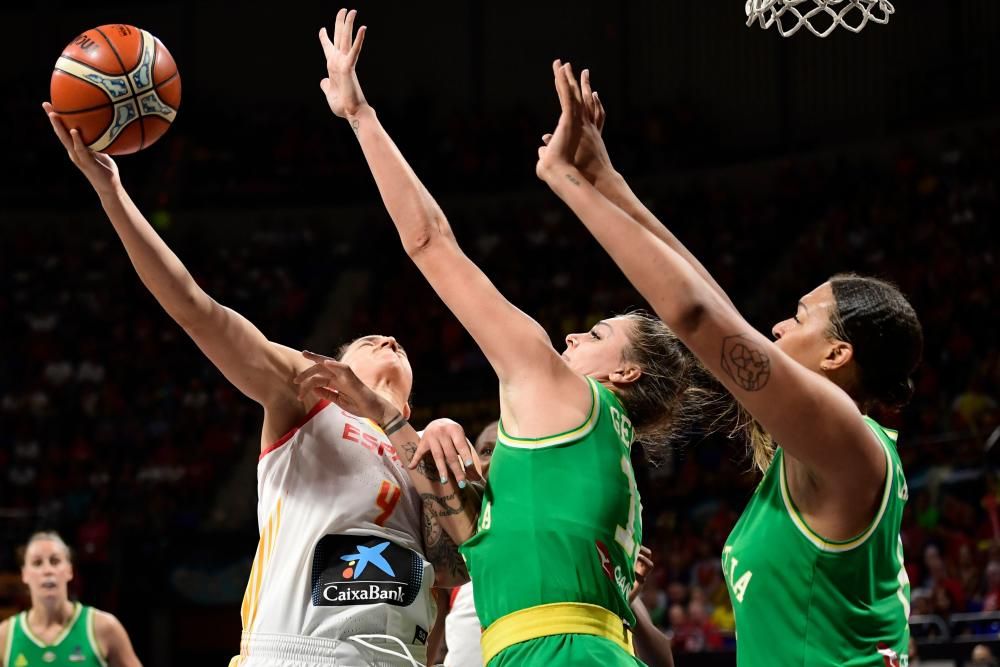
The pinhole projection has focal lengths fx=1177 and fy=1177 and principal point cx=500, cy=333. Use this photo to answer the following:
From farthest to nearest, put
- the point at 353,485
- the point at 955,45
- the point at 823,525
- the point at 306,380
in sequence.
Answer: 1. the point at 955,45
2. the point at 353,485
3. the point at 306,380
4. the point at 823,525

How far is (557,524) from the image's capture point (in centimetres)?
260

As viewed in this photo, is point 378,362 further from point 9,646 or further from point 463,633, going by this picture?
point 9,646

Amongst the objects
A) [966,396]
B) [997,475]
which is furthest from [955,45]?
[997,475]

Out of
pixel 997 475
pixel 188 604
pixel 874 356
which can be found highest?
pixel 874 356

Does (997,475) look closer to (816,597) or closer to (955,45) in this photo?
(816,597)

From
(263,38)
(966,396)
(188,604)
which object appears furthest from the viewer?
(263,38)

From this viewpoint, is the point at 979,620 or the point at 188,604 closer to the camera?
the point at 979,620

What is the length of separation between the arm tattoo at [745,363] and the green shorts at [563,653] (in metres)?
0.69

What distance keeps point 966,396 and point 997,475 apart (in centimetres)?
171

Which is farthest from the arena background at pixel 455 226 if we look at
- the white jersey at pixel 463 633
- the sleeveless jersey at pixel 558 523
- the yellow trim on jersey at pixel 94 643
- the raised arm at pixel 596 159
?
the raised arm at pixel 596 159

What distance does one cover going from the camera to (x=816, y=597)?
2.40m

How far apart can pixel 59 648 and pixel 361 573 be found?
13.2 feet

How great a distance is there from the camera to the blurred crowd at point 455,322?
421 inches

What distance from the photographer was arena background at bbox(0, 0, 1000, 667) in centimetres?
1212
